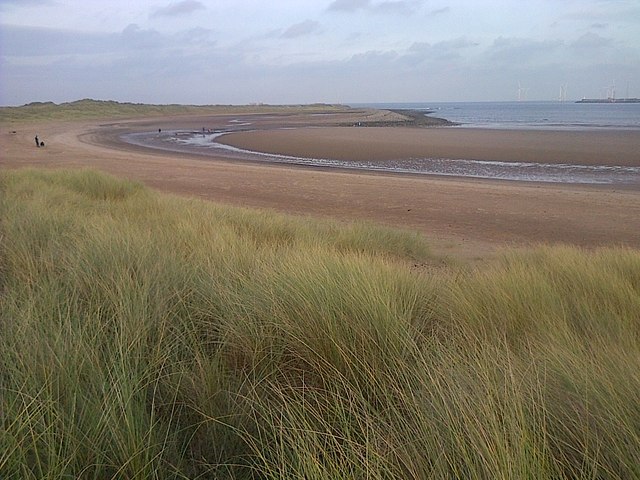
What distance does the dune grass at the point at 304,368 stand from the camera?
208 centimetres

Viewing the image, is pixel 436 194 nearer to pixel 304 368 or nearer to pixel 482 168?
pixel 482 168

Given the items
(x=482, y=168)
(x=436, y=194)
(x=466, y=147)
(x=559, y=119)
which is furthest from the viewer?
(x=559, y=119)

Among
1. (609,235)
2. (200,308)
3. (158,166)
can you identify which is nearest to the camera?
(200,308)

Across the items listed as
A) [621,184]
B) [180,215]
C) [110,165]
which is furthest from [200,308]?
[110,165]

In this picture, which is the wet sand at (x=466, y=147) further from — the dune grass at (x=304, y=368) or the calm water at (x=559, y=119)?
the dune grass at (x=304, y=368)

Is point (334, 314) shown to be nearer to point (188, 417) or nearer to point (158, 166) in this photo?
point (188, 417)

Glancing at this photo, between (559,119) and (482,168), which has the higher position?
(559,119)

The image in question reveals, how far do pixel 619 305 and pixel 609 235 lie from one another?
805cm

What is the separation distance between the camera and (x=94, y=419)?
2.27 m

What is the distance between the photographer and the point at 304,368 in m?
3.06

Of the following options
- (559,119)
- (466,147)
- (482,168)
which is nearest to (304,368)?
(482,168)

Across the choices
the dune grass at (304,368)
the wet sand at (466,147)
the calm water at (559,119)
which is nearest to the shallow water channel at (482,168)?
the wet sand at (466,147)

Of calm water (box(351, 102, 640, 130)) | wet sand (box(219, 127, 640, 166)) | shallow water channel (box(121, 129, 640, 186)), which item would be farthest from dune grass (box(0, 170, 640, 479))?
calm water (box(351, 102, 640, 130))

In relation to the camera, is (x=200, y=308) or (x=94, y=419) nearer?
(x=94, y=419)
